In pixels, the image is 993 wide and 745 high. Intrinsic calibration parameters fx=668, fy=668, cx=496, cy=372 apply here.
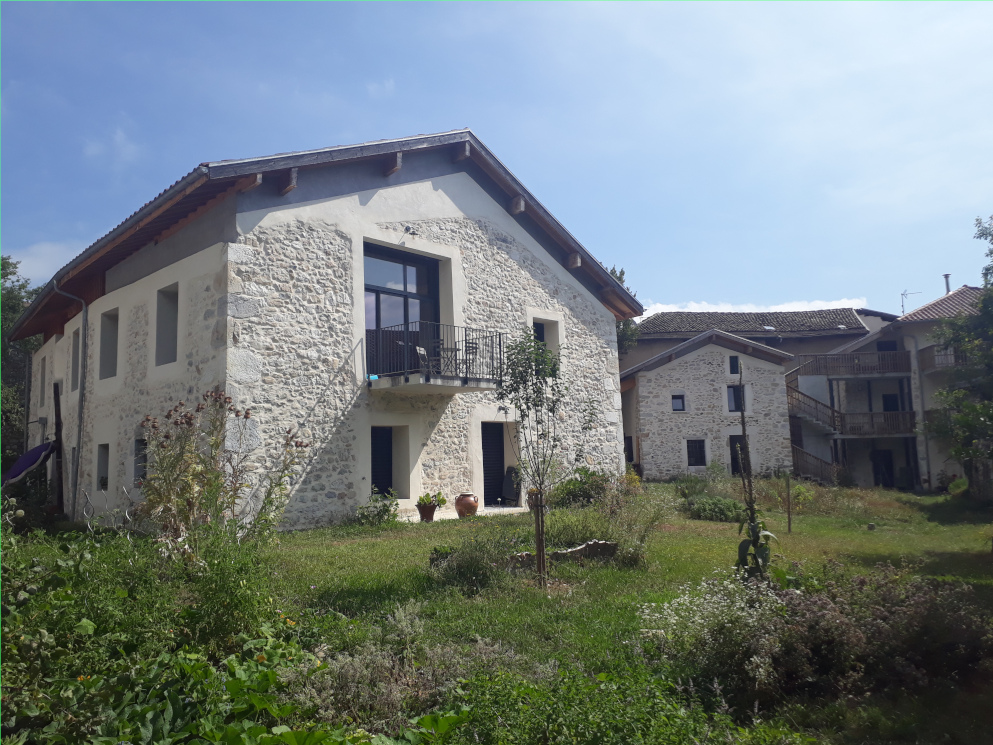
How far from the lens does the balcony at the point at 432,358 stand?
1270cm

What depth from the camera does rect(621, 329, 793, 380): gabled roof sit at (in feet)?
84.0

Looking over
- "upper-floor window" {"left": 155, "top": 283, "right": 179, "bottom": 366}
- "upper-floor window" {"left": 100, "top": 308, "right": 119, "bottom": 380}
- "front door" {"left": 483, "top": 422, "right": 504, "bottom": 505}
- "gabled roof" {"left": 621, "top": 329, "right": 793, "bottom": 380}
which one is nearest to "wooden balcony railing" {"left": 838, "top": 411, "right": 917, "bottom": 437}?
"gabled roof" {"left": 621, "top": 329, "right": 793, "bottom": 380}

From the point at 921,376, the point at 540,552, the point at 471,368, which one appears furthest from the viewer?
the point at 921,376

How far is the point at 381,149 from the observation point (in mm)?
13086

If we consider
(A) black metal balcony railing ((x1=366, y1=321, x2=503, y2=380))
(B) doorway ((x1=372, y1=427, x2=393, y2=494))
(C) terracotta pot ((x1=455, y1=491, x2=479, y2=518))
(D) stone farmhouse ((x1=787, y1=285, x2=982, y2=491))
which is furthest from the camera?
(D) stone farmhouse ((x1=787, y1=285, x2=982, y2=491))

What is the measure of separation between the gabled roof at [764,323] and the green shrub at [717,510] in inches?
633

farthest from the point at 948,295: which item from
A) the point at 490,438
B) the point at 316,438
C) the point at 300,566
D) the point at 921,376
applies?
the point at 300,566

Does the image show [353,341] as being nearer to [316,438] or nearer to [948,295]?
[316,438]

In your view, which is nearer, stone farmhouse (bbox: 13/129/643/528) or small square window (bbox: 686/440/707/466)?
stone farmhouse (bbox: 13/129/643/528)

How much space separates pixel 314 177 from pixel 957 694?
11.8 metres

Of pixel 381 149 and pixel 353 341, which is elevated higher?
pixel 381 149

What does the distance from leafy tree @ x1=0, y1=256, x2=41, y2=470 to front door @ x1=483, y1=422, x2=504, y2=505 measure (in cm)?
1822

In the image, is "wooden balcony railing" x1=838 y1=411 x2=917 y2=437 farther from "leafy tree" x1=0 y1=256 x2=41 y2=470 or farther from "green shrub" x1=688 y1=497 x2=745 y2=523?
"leafy tree" x1=0 y1=256 x2=41 y2=470

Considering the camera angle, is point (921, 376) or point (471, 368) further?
point (921, 376)
